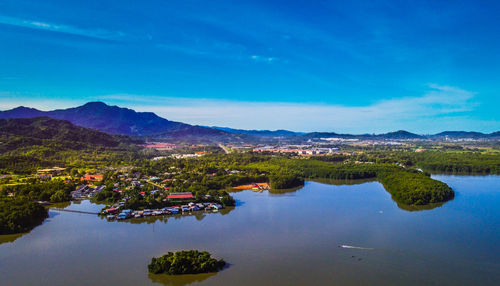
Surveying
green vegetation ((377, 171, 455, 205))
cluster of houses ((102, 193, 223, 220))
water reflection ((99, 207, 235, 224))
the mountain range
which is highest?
the mountain range

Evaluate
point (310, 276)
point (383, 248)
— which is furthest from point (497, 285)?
point (310, 276)

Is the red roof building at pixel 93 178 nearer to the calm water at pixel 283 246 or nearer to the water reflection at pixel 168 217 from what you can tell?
the calm water at pixel 283 246

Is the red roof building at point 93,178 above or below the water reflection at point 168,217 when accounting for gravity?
above

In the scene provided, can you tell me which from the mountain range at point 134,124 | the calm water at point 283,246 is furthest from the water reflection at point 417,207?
the mountain range at point 134,124

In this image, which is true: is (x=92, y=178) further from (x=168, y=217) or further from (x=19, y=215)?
(x=168, y=217)

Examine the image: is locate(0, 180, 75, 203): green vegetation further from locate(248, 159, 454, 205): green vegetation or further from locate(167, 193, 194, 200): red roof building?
locate(248, 159, 454, 205): green vegetation

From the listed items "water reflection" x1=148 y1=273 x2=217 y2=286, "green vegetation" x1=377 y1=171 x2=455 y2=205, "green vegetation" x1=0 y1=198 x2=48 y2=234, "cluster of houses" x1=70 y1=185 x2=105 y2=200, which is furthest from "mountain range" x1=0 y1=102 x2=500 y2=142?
"water reflection" x1=148 y1=273 x2=217 y2=286
